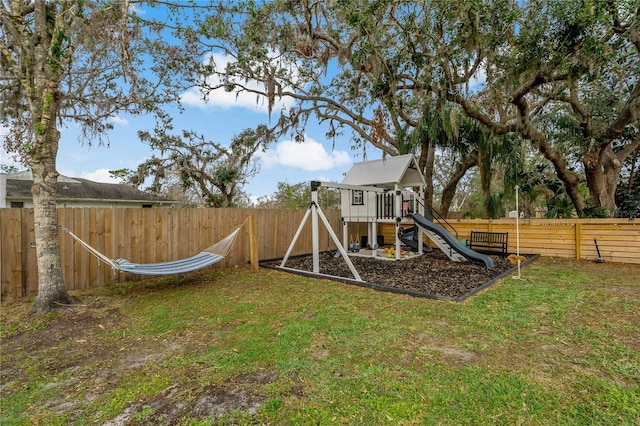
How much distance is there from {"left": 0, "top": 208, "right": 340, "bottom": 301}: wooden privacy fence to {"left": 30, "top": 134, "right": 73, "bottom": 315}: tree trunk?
1.87 feet

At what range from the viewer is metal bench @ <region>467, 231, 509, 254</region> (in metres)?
7.68

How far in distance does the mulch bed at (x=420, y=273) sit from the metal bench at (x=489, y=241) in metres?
0.33

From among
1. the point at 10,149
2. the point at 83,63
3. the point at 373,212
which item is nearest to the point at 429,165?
the point at 373,212

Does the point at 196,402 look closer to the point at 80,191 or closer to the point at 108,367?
the point at 108,367

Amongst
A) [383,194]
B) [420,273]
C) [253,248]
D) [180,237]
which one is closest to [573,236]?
[420,273]

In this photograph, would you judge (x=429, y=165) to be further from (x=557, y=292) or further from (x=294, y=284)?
(x=294, y=284)

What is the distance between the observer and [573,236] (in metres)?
7.04

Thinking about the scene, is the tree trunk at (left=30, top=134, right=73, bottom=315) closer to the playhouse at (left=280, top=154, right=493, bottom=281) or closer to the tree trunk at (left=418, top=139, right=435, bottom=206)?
the playhouse at (left=280, top=154, right=493, bottom=281)

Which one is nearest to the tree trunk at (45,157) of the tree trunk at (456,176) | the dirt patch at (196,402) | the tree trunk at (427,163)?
the dirt patch at (196,402)

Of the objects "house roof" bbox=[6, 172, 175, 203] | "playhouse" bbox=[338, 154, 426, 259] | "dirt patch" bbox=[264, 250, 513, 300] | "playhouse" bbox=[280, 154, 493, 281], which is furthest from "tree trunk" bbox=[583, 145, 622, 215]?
"house roof" bbox=[6, 172, 175, 203]

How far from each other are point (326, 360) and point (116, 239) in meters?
4.26

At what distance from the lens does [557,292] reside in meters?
4.28

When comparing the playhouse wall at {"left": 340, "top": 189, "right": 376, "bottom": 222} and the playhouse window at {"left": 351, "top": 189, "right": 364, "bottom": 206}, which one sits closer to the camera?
the playhouse wall at {"left": 340, "top": 189, "right": 376, "bottom": 222}

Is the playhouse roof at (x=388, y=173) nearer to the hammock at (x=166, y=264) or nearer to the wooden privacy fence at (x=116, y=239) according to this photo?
the wooden privacy fence at (x=116, y=239)
